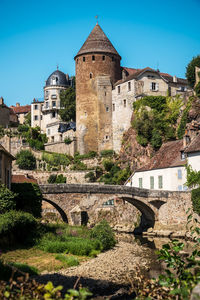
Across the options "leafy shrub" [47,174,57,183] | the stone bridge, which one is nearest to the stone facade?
the stone bridge

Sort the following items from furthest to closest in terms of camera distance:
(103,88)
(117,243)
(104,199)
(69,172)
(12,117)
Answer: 1. (12,117)
2. (103,88)
3. (69,172)
4. (104,199)
5. (117,243)

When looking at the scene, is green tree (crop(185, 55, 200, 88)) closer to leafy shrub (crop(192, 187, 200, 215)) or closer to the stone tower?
the stone tower

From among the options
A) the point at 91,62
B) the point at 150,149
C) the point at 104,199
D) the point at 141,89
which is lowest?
the point at 104,199

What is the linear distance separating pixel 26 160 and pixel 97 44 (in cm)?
1956

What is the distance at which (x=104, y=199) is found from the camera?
34938 millimetres

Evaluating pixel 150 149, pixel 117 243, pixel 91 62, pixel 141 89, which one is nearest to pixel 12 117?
pixel 91 62

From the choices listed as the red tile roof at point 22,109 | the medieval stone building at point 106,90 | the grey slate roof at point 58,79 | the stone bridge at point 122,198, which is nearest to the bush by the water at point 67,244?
the stone bridge at point 122,198

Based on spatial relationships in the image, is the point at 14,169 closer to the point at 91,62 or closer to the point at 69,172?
the point at 69,172

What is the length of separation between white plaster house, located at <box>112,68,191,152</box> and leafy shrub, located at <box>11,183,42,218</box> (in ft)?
92.3

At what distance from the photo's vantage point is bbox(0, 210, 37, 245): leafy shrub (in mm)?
20453

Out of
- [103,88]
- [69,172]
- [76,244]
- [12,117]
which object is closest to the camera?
[76,244]

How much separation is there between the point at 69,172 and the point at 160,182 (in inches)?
729

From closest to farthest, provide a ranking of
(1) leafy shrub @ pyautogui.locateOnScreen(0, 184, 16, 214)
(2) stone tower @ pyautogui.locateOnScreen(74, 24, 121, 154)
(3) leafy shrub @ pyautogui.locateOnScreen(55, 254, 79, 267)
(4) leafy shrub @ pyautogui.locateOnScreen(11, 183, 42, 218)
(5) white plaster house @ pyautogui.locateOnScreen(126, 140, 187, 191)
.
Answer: (3) leafy shrub @ pyautogui.locateOnScreen(55, 254, 79, 267)
(1) leafy shrub @ pyautogui.locateOnScreen(0, 184, 16, 214)
(4) leafy shrub @ pyautogui.locateOnScreen(11, 183, 42, 218)
(5) white plaster house @ pyautogui.locateOnScreen(126, 140, 187, 191)
(2) stone tower @ pyautogui.locateOnScreen(74, 24, 121, 154)

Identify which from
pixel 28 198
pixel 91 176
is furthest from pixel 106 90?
pixel 28 198
